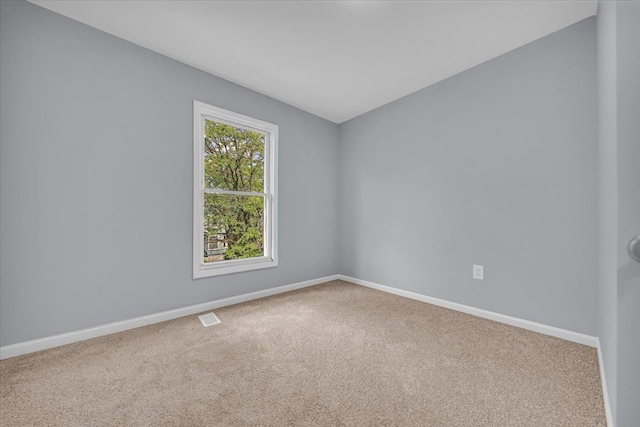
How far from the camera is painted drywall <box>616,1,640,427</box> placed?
89 cm

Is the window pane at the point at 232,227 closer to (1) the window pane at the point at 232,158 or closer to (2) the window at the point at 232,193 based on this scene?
(2) the window at the point at 232,193

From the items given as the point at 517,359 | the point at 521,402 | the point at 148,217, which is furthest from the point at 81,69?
the point at 517,359

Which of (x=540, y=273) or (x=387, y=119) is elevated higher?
(x=387, y=119)

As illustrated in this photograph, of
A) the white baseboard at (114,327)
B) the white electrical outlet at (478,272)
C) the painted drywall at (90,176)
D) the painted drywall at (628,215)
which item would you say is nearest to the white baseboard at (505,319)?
the white electrical outlet at (478,272)

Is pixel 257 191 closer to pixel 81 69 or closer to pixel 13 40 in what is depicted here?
pixel 81 69

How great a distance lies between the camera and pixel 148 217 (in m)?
2.33

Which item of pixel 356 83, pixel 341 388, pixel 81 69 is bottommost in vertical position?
pixel 341 388

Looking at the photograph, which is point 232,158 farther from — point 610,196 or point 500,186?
point 610,196

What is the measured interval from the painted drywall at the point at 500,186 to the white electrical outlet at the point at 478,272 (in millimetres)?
52

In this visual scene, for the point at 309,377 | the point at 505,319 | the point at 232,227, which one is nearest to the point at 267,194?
the point at 232,227

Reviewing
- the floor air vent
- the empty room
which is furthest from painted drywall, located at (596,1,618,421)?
the floor air vent

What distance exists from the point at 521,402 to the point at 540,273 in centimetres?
122

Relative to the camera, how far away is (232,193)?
9.53 ft

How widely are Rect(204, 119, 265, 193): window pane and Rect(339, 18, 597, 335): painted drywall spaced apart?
1.47m
